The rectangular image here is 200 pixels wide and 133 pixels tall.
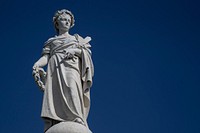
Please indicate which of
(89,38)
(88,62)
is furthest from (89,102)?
(89,38)

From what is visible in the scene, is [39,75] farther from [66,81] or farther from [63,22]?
[63,22]

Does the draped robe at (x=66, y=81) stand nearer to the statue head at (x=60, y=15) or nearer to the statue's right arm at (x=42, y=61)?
the statue's right arm at (x=42, y=61)

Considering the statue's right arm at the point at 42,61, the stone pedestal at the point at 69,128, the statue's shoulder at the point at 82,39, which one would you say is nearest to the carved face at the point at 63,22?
the statue's shoulder at the point at 82,39

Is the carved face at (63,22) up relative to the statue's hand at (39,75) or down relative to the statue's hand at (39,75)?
up

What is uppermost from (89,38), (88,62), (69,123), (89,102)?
(89,38)

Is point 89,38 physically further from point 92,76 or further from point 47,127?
point 47,127

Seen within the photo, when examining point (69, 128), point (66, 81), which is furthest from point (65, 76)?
point (69, 128)

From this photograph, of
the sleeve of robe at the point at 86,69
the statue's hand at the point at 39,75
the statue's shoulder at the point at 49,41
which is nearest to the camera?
the sleeve of robe at the point at 86,69

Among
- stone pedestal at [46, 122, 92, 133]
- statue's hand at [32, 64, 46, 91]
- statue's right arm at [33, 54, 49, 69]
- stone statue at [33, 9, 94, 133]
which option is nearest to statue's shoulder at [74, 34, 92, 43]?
stone statue at [33, 9, 94, 133]

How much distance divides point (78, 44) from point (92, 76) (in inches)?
45.3

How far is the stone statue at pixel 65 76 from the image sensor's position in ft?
45.0

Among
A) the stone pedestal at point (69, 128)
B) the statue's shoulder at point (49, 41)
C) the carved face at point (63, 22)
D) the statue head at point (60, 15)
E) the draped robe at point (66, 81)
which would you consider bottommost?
→ the stone pedestal at point (69, 128)

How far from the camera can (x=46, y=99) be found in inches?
554

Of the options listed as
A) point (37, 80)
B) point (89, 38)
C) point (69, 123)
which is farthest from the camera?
point (89, 38)
